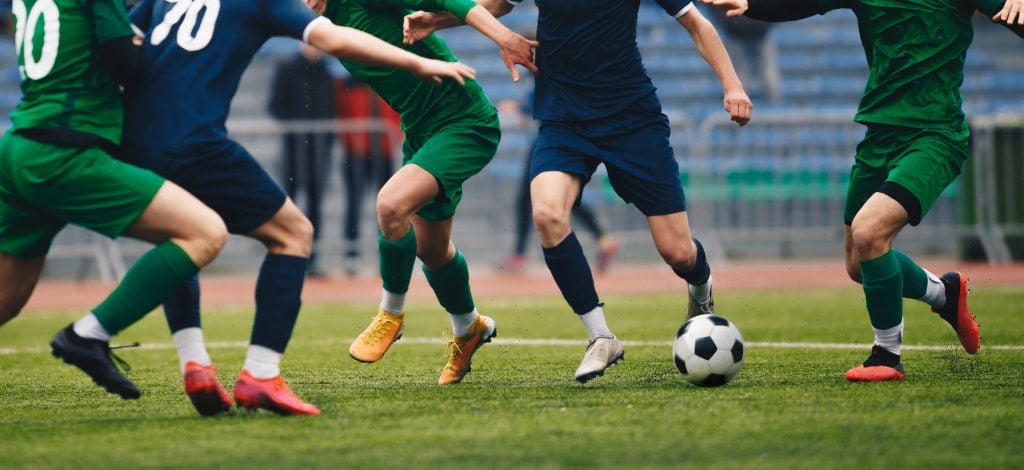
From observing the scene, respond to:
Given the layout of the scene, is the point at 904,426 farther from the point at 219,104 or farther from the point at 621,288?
the point at 621,288

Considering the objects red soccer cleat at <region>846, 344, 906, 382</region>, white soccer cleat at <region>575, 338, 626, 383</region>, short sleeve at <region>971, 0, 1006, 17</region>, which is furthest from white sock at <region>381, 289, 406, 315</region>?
short sleeve at <region>971, 0, 1006, 17</region>

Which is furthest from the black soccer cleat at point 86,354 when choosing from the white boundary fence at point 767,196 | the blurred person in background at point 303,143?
the white boundary fence at point 767,196

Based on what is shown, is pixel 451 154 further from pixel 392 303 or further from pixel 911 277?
pixel 911 277

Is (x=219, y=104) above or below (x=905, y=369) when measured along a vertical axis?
above

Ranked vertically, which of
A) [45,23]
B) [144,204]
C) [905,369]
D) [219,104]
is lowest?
[905,369]

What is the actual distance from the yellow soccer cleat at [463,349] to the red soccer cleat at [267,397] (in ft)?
4.18

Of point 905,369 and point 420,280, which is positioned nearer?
point 905,369

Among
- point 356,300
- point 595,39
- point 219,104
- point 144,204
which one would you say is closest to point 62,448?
point 144,204

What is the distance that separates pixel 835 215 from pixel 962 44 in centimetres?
916

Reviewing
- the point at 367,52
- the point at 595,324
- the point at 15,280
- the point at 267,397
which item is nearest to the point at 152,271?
the point at 267,397

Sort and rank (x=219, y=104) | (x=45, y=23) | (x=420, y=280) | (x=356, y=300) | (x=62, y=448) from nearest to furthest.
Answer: (x=62, y=448)
(x=45, y=23)
(x=219, y=104)
(x=356, y=300)
(x=420, y=280)

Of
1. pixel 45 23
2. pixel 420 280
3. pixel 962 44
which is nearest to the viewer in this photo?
pixel 45 23

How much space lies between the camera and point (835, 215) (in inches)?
598

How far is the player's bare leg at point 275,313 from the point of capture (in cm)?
512
